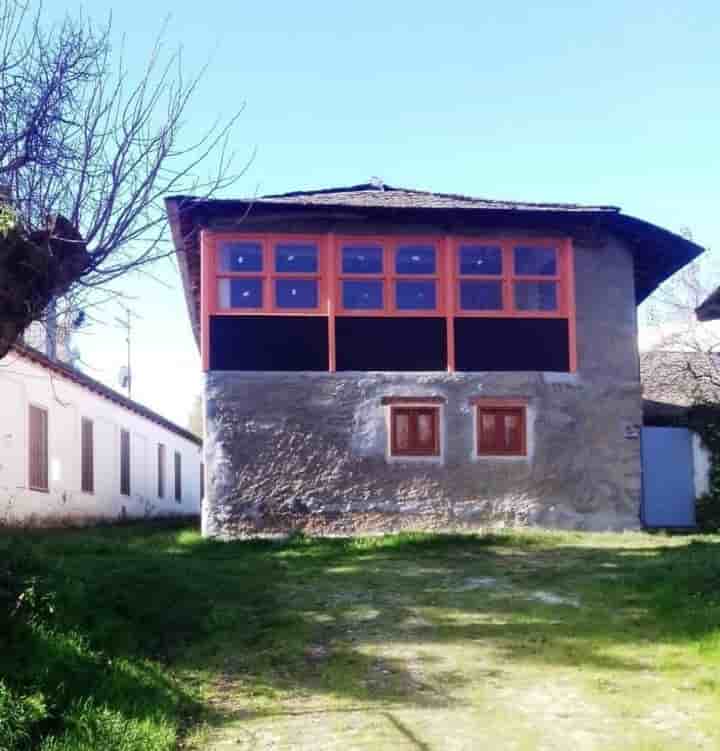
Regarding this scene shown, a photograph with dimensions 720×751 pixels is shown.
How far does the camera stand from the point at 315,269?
1579 cm

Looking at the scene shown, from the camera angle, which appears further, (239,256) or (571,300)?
(571,300)

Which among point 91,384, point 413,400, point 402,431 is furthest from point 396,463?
point 91,384

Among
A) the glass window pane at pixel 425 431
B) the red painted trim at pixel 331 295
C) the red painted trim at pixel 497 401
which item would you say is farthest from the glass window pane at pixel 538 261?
the red painted trim at pixel 331 295

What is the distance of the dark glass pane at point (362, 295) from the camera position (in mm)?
15750

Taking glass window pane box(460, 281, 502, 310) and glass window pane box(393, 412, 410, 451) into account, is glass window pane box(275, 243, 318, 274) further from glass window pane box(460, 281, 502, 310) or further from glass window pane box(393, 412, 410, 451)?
glass window pane box(393, 412, 410, 451)

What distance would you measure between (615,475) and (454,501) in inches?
106

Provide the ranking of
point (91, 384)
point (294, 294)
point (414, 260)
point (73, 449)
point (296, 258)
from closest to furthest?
point (294, 294) < point (296, 258) < point (414, 260) < point (73, 449) < point (91, 384)

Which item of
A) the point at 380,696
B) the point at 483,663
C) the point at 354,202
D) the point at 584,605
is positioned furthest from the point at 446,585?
the point at 354,202

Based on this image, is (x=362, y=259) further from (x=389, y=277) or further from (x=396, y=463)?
(x=396, y=463)

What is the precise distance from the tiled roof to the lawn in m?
6.13

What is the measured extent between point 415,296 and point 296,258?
2007 millimetres

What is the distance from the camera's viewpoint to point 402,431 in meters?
15.5

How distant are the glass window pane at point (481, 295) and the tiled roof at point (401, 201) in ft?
4.08

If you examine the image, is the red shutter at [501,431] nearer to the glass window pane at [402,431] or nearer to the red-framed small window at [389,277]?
the glass window pane at [402,431]
